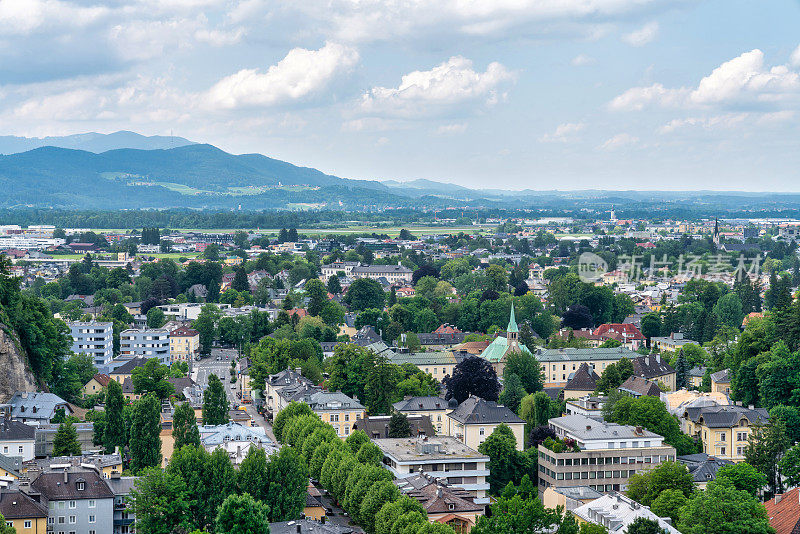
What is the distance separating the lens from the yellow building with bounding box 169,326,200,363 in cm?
8512

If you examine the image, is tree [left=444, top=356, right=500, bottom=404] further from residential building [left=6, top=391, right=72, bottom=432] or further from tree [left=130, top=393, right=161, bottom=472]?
residential building [left=6, top=391, right=72, bottom=432]

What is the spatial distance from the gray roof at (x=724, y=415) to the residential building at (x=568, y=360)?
20.7 meters

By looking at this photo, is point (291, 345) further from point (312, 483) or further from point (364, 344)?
point (312, 483)

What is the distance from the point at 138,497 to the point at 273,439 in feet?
58.3

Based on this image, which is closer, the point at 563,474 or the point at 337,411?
the point at 563,474

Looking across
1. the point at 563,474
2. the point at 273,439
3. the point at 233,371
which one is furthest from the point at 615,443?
the point at 233,371

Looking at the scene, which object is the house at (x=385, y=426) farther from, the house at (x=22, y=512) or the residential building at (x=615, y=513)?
the house at (x=22, y=512)

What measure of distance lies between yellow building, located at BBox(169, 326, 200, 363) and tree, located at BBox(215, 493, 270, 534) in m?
50.1

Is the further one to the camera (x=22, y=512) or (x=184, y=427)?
(x=184, y=427)

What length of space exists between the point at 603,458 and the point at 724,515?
456 inches

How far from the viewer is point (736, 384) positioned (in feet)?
194

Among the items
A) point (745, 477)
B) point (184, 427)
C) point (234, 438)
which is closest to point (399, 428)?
point (234, 438)

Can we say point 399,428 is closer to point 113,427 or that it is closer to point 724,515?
point 113,427

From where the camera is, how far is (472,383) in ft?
199
